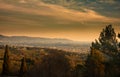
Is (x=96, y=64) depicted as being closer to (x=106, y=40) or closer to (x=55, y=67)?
(x=106, y=40)

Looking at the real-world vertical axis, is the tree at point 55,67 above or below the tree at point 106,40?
below

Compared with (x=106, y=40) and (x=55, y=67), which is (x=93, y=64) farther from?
(x=55, y=67)

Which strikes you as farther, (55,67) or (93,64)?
(55,67)

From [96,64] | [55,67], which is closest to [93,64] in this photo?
[96,64]

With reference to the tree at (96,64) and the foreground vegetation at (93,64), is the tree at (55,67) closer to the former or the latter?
the foreground vegetation at (93,64)

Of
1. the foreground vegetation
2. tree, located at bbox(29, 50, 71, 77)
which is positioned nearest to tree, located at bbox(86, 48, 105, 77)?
the foreground vegetation

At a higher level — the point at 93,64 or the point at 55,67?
the point at 93,64

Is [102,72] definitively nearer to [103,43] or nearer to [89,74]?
[89,74]

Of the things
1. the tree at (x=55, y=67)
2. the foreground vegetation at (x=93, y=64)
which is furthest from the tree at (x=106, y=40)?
the tree at (x=55, y=67)

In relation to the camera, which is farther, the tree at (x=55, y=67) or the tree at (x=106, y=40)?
the tree at (x=55, y=67)
